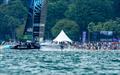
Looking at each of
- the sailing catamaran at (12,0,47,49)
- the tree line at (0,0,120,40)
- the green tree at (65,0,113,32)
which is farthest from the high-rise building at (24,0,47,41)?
the green tree at (65,0,113,32)

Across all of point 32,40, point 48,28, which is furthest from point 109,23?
Answer: point 32,40

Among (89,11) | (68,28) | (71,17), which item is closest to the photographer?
(68,28)

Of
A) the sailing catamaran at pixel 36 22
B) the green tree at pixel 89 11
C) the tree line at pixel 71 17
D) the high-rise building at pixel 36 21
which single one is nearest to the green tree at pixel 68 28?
the tree line at pixel 71 17

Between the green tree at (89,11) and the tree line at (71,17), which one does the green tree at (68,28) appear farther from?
the green tree at (89,11)

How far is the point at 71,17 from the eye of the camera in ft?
431

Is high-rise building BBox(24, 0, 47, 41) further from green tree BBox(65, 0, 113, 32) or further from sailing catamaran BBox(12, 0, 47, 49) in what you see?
green tree BBox(65, 0, 113, 32)

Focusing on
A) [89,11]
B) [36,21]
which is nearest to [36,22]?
[36,21]

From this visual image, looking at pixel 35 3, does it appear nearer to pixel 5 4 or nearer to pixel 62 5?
pixel 62 5

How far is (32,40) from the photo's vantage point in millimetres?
100438

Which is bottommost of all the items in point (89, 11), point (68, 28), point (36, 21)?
point (68, 28)

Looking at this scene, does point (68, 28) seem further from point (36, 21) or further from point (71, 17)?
point (36, 21)

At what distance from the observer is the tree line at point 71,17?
126m

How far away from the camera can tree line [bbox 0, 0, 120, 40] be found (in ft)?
413

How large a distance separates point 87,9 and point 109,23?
8488 millimetres
